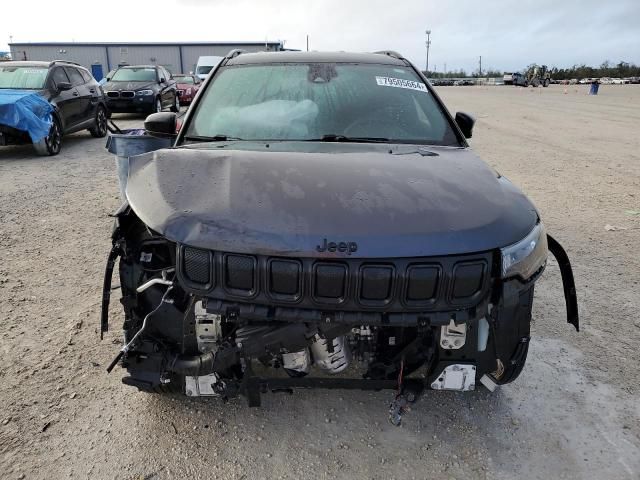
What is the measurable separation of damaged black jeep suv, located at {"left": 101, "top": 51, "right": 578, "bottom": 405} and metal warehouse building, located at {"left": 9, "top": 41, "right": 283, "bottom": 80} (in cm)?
4378

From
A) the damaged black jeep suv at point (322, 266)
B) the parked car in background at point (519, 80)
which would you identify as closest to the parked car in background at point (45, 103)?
the damaged black jeep suv at point (322, 266)

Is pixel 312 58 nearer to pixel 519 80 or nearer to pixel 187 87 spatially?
pixel 187 87

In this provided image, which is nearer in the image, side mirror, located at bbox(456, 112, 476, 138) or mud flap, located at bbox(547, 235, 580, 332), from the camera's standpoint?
mud flap, located at bbox(547, 235, 580, 332)

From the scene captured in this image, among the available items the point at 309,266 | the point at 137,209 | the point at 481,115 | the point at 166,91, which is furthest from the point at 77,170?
the point at 481,115

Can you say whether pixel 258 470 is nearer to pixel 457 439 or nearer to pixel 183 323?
pixel 183 323

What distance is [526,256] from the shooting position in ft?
6.64

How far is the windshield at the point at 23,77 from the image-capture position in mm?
9273

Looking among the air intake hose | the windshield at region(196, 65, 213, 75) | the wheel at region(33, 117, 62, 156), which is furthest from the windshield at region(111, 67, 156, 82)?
the air intake hose

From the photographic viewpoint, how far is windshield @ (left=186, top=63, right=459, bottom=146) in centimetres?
303

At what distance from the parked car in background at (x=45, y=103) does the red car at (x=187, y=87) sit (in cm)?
834

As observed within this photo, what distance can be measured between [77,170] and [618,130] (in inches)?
533

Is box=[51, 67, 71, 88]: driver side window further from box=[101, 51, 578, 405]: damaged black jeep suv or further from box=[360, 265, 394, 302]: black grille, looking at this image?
box=[360, 265, 394, 302]: black grille

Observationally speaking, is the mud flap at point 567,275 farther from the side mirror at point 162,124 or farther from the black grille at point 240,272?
the side mirror at point 162,124

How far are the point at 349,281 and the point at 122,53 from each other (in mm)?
50086
